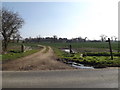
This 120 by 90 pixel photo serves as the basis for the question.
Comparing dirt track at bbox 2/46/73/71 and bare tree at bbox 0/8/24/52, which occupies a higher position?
bare tree at bbox 0/8/24/52

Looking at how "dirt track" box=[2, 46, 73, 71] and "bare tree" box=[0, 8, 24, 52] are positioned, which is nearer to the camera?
"dirt track" box=[2, 46, 73, 71]

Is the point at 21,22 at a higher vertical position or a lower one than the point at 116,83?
higher

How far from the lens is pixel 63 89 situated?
21.8 ft

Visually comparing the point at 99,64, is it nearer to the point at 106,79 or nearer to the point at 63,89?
the point at 106,79

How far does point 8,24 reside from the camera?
28.0 meters

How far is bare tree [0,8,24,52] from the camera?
90.7 ft

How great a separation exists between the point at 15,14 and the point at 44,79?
24602 millimetres

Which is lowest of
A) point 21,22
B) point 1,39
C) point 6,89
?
point 6,89

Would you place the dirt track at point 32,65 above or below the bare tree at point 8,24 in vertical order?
below

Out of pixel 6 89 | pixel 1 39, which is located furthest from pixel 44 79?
pixel 1 39

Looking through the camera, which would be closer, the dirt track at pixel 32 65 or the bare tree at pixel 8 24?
the dirt track at pixel 32 65

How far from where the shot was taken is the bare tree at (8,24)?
27.6 metres

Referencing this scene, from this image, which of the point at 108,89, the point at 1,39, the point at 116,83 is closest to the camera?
the point at 108,89

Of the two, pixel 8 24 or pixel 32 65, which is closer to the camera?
pixel 32 65
